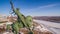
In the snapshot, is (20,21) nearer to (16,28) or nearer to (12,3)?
(16,28)

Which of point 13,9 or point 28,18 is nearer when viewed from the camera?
point 13,9

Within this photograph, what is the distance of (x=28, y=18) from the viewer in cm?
257

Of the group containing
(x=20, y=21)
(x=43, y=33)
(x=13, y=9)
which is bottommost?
(x=43, y=33)

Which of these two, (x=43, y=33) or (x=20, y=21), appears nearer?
(x=20, y=21)

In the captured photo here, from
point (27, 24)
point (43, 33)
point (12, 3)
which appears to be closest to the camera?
point (12, 3)

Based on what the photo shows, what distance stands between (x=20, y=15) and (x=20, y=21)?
0.11m

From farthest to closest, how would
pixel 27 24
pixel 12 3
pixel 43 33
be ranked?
pixel 43 33, pixel 27 24, pixel 12 3

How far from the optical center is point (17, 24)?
245 centimetres

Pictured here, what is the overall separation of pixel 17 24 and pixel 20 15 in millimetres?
163

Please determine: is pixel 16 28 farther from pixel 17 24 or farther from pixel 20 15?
pixel 20 15

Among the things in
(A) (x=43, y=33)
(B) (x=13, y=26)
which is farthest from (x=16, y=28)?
(A) (x=43, y=33)

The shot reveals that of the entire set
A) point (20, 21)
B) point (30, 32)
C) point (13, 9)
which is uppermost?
point (13, 9)

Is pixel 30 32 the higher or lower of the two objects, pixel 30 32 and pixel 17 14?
the lower

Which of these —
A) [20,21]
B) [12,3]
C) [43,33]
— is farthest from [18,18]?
[43,33]
